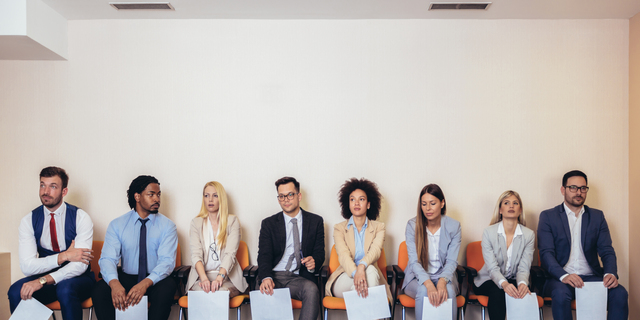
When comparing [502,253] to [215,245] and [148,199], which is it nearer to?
[215,245]

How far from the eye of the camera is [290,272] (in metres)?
3.65

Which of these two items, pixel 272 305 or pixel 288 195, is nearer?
pixel 272 305

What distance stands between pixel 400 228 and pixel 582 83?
7.96ft

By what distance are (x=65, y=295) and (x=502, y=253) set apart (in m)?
3.74

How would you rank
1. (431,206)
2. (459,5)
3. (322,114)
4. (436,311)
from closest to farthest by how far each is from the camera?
Answer: (436,311)
(431,206)
(459,5)
(322,114)

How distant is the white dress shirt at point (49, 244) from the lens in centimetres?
343

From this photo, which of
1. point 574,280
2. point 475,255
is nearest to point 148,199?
point 475,255

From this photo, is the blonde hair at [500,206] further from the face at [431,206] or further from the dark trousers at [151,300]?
the dark trousers at [151,300]

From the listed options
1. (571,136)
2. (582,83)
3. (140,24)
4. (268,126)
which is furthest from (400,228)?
(140,24)

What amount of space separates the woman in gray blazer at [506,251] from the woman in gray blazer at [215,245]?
85.6 inches

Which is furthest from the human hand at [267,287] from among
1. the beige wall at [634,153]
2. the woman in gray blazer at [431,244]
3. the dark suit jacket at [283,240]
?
the beige wall at [634,153]

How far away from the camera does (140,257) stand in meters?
3.56

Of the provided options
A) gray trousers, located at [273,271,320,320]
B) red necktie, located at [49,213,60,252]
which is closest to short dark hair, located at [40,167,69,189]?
red necktie, located at [49,213,60,252]

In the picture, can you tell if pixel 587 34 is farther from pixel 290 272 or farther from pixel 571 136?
pixel 290 272
